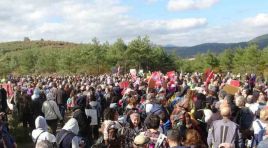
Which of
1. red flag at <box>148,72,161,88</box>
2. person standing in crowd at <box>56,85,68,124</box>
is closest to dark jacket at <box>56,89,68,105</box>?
person standing in crowd at <box>56,85,68,124</box>

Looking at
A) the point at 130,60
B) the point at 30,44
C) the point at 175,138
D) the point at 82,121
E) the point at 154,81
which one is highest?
the point at 175,138

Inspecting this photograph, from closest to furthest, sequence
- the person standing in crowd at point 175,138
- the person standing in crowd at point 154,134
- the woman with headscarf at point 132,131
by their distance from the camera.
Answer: the person standing in crowd at point 175,138 < the person standing in crowd at point 154,134 < the woman with headscarf at point 132,131

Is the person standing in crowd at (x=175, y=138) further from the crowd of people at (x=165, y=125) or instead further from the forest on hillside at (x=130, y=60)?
the forest on hillside at (x=130, y=60)

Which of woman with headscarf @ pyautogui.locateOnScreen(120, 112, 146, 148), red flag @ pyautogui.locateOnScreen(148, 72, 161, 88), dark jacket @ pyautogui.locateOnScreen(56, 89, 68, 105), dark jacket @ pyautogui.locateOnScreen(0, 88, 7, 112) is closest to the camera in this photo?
woman with headscarf @ pyautogui.locateOnScreen(120, 112, 146, 148)

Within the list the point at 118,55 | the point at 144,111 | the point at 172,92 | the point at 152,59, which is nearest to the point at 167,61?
the point at 152,59

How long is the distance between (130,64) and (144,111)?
59.0 meters

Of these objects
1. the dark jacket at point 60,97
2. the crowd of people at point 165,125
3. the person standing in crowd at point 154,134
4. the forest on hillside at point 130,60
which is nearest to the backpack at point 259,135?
the crowd of people at point 165,125

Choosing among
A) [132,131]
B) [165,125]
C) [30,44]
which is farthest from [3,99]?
[30,44]

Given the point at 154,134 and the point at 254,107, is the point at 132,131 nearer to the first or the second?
the point at 154,134

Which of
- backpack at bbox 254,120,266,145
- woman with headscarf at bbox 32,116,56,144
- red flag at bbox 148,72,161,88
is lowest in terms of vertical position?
red flag at bbox 148,72,161,88

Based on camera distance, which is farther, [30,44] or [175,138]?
[30,44]

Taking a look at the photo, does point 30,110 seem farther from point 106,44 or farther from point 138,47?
point 106,44

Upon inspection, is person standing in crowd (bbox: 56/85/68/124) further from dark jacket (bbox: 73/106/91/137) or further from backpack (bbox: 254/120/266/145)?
backpack (bbox: 254/120/266/145)

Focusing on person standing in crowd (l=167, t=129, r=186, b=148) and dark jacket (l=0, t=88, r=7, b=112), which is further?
dark jacket (l=0, t=88, r=7, b=112)
